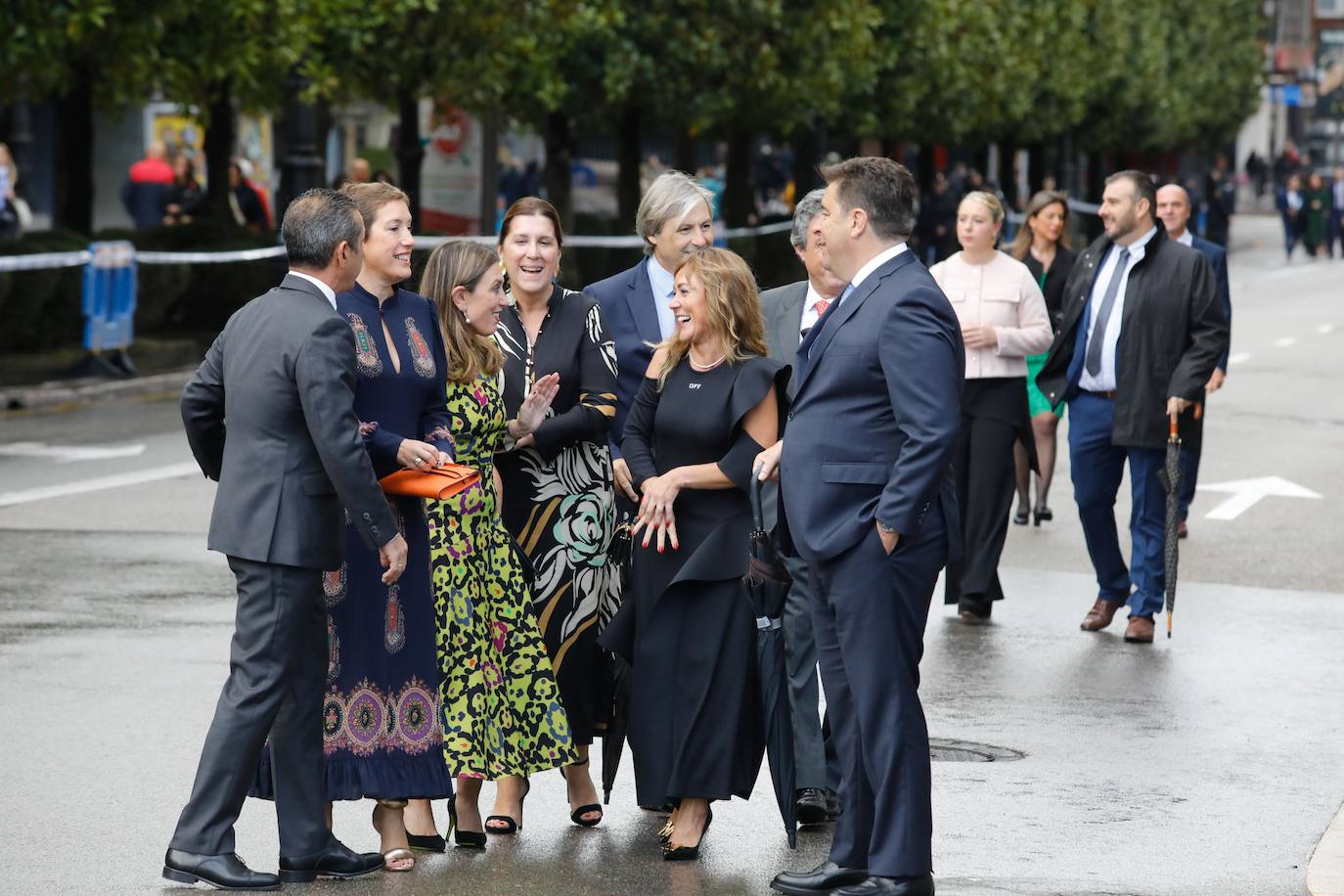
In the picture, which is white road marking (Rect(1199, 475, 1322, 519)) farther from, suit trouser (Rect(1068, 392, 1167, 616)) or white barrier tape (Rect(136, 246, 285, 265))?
white barrier tape (Rect(136, 246, 285, 265))

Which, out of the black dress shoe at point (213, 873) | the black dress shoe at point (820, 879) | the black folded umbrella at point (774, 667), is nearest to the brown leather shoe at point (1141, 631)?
the black folded umbrella at point (774, 667)

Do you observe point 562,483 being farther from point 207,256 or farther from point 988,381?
point 207,256

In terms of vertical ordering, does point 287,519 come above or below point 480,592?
above

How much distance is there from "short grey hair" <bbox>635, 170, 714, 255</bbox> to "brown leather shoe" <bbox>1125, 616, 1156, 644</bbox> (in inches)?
143

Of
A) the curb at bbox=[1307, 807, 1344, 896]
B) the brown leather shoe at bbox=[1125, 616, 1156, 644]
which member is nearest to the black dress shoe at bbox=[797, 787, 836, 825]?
the curb at bbox=[1307, 807, 1344, 896]

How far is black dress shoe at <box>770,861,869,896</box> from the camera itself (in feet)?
19.5

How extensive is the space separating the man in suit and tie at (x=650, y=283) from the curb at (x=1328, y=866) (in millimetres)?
2292

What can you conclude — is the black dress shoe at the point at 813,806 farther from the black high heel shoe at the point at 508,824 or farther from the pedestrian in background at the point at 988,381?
the pedestrian in background at the point at 988,381

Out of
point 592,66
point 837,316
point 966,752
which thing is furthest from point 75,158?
point 837,316

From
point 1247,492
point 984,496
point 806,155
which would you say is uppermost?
point 806,155

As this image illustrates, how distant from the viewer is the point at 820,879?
5957 millimetres

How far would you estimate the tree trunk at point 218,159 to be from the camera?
25.8 metres

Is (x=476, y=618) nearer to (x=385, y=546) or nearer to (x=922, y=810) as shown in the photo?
(x=385, y=546)

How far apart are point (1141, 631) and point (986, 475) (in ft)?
3.26
